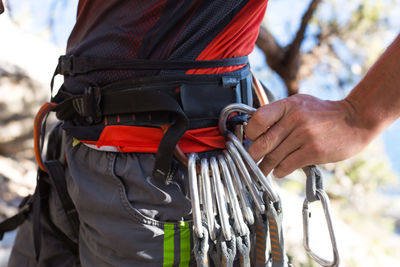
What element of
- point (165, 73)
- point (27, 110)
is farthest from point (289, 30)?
point (165, 73)

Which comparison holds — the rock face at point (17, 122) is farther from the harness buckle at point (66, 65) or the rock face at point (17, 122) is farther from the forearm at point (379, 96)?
the forearm at point (379, 96)

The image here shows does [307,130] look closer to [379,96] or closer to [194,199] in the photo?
[379,96]

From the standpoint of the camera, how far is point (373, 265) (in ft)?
10.6

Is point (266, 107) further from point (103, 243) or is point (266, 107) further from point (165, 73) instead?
point (103, 243)

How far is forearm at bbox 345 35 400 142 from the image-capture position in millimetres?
752

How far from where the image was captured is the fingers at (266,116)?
82 centimetres

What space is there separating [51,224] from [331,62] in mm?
4139

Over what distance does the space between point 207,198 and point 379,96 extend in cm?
44

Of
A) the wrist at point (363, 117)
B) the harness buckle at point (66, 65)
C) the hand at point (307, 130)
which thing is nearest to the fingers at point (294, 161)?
the hand at point (307, 130)

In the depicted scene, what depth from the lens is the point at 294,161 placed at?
2.82 feet

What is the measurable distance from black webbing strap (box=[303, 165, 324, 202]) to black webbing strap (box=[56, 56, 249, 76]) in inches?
12.9

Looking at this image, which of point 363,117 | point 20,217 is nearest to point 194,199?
point 363,117

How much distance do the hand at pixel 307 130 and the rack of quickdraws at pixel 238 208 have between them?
0.20ft

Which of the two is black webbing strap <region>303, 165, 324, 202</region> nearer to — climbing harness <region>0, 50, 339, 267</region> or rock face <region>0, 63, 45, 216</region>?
climbing harness <region>0, 50, 339, 267</region>
